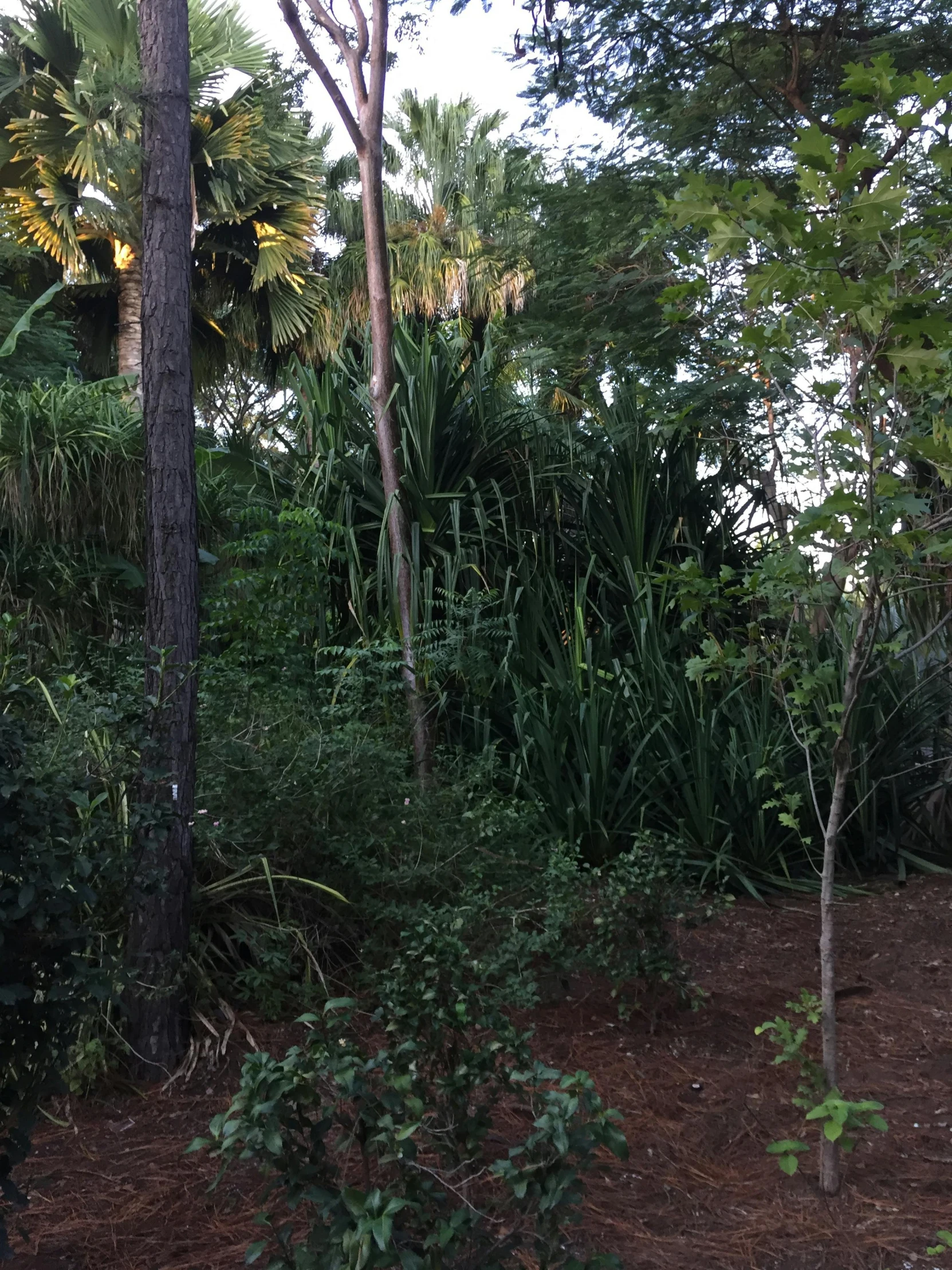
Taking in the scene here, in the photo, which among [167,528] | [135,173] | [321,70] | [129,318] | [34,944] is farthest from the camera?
[129,318]

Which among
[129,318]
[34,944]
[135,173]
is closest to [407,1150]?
[34,944]

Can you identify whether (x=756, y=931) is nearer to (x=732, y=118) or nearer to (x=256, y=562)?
(x=256, y=562)

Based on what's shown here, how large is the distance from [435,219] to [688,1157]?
16904mm

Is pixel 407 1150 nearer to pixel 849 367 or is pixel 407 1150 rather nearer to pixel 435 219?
pixel 849 367

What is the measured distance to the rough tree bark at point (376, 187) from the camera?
5988 mm

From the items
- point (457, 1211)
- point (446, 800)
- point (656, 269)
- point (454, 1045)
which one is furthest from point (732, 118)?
point (457, 1211)

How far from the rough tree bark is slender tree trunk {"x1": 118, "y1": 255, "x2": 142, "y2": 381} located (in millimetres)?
7129

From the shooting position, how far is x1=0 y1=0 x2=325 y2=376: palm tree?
11688 millimetres

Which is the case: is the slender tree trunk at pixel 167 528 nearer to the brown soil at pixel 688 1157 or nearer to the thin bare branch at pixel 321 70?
the brown soil at pixel 688 1157

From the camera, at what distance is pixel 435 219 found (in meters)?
17.7

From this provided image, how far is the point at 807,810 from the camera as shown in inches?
248

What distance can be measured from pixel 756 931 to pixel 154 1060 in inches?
115

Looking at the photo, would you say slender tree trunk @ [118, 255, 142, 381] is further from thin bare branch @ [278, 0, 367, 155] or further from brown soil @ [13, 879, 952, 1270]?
brown soil @ [13, 879, 952, 1270]

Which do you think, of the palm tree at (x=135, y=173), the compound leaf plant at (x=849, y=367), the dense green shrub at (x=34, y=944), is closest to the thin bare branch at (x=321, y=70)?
the compound leaf plant at (x=849, y=367)
